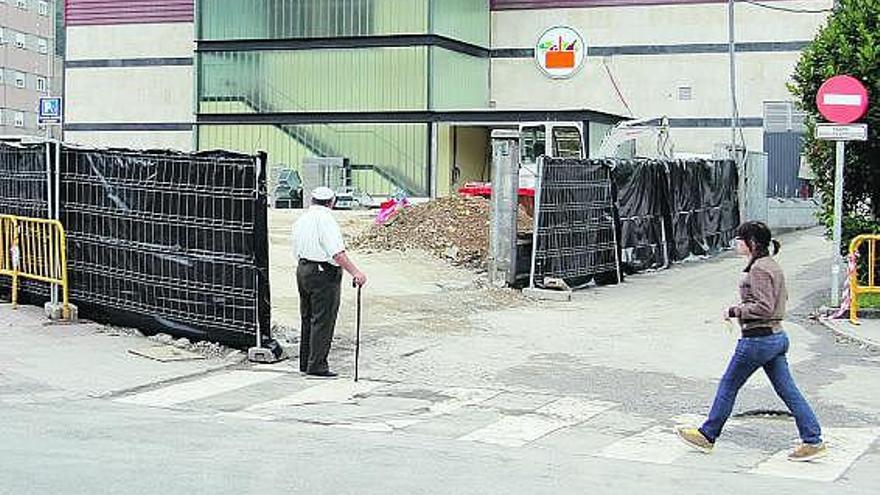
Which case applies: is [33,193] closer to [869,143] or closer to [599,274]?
[599,274]

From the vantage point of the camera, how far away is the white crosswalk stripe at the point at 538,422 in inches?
364

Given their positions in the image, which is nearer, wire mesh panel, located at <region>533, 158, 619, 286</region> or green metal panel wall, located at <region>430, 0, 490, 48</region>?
wire mesh panel, located at <region>533, 158, 619, 286</region>

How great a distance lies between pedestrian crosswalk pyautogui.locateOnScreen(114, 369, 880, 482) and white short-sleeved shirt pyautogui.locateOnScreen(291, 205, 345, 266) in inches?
45.3

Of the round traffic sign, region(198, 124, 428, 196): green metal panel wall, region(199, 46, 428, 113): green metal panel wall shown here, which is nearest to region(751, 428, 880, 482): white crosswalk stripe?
the round traffic sign

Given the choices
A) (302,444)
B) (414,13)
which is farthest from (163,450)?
(414,13)

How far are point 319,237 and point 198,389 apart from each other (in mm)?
1767

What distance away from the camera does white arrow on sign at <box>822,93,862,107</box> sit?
15602 mm

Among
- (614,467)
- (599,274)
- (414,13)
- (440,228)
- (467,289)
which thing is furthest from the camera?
(414,13)

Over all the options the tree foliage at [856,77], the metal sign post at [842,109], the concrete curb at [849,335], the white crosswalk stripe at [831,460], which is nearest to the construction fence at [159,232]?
the white crosswalk stripe at [831,460]

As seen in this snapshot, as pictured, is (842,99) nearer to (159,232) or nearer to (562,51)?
(159,232)

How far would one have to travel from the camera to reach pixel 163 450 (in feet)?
27.7

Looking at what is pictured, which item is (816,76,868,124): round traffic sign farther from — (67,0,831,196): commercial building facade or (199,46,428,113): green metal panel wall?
(199,46,428,113): green metal panel wall

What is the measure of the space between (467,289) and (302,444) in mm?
10175

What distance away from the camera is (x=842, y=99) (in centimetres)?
1568
